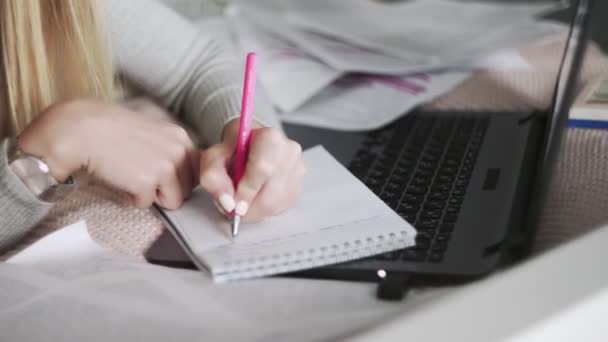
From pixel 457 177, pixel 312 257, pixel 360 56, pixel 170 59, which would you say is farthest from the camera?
pixel 360 56

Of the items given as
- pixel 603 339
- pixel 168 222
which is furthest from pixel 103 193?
pixel 603 339

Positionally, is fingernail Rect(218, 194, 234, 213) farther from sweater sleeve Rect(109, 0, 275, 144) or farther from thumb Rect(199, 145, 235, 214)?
sweater sleeve Rect(109, 0, 275, 144)

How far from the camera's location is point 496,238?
474mm

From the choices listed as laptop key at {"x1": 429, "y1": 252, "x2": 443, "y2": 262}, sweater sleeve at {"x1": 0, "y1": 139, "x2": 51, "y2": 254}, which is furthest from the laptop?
sweater sleeve at {"x1": 0, "y1": 139, "x2": 51, "y2": 254}

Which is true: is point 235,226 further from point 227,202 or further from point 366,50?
point 366,50

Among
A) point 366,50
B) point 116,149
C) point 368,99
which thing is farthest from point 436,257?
point 366,50

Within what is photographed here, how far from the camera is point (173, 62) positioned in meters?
0.77

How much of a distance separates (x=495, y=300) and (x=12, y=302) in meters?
0.29

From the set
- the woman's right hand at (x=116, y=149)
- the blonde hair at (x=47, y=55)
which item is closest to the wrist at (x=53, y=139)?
the woman's right hand at (x=116, y=149)

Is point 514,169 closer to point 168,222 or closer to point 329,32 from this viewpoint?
point 168,222

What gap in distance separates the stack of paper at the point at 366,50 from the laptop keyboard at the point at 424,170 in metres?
0.04

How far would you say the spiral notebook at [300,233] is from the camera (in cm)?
47

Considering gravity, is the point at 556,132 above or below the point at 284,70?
above

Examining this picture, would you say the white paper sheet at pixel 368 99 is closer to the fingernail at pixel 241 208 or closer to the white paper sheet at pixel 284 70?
the white paper sheet at pixel 284 70
